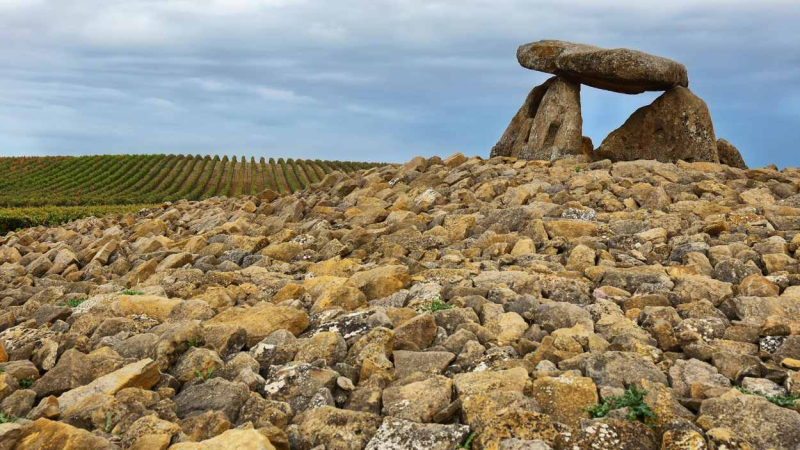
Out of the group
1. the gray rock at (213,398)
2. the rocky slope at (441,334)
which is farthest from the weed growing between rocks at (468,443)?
the gray rock at (213,398)

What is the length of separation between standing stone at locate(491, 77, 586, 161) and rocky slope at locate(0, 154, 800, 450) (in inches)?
204

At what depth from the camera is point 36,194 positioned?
49562 millimetres

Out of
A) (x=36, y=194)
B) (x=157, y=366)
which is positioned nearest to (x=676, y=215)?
(x=157, y=366)

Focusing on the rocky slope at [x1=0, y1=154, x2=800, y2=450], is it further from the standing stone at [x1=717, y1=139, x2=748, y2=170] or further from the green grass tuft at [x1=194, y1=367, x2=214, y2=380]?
the standing stone at [x1=717, y1=139, x2=748, y2=170]

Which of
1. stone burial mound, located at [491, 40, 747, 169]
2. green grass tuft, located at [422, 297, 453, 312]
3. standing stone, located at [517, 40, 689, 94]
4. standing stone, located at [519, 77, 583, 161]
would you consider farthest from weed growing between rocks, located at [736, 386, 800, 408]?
standing stone, located at [517, 40, 689, 94]

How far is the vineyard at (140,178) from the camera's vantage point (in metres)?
48.6

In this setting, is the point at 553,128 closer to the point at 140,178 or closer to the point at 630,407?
the point at 630,407

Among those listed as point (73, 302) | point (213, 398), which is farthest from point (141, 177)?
point (213, 398)

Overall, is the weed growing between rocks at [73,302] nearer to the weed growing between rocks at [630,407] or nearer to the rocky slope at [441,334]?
the rocky slope at [441,334]

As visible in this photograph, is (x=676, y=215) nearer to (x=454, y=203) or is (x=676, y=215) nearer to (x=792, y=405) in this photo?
(x=454, y=203)

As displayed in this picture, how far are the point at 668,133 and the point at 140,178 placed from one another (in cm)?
5316

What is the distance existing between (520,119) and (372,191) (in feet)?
Result: 20.4

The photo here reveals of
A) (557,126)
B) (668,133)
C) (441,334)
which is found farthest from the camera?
(557,126)

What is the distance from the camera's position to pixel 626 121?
61.3 feet
